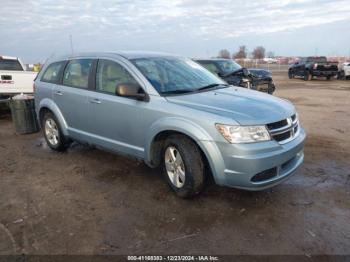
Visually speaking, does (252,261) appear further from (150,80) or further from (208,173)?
(150,80)

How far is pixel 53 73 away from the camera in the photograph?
19.6 feet

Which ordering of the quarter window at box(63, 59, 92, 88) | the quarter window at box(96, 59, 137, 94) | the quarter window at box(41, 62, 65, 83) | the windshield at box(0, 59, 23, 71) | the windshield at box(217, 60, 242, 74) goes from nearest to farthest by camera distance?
the quarter window at box(96, 59, 137, 94), the quarter window at box(63, 59, 92, 88), the quarter window at box(41, 62, 65, 83), the windshield at box(0, 59, 23, 71), the windshield at box(217, 60, 242, 74)

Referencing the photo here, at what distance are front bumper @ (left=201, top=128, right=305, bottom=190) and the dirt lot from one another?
389mm

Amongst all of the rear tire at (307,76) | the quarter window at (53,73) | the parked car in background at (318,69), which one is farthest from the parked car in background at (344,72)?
the quarter window at (53,73)

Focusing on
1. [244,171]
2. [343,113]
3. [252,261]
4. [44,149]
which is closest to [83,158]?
Answer: [44,149]

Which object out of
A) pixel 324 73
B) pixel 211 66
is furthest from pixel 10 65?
pixel 324 73

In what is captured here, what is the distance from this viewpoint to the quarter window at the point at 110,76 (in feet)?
14.9

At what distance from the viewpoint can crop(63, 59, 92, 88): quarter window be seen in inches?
202

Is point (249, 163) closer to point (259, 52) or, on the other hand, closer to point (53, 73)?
point (53, 73)

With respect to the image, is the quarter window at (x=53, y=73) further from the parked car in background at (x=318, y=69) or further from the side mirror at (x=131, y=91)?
the parked car in background at (x=318, y=69)

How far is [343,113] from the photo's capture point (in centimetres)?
1003

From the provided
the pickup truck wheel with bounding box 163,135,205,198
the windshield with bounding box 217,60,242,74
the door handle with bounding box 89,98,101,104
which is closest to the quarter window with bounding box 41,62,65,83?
the door handle with bounding box 89,98,101,104

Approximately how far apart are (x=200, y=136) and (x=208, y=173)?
0.56 m

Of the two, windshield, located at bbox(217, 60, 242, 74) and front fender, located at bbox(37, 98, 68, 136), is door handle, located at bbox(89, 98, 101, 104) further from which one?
windshield, located at bbox(217, 60, 242, 74)
